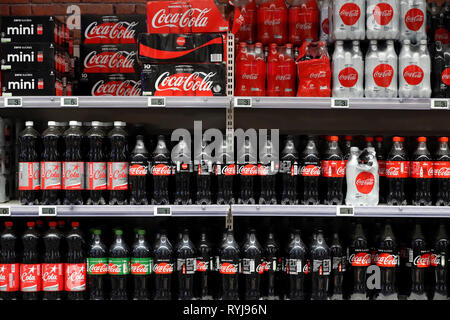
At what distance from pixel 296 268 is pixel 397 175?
2.91ft

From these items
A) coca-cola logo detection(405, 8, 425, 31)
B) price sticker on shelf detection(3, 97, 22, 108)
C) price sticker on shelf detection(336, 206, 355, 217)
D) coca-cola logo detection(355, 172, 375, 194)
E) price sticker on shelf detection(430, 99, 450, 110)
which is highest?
coca-cola logo detection(405, 8, 425, 31)

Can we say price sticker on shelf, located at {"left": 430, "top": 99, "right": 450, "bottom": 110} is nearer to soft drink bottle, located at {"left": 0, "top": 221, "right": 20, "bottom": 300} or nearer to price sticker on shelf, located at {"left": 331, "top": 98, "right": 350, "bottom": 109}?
price sticker on shelf, located at {"left": 331, "top": 98, "right": 350, "bottom": 109}

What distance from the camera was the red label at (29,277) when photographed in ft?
10.2

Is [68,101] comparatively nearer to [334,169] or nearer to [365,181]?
[334,169]

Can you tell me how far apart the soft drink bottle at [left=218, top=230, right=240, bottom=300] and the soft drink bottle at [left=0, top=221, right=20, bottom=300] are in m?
1.33

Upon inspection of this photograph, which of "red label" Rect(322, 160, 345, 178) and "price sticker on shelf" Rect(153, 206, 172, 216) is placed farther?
"red label" Rect(322, 160, 345, 178)

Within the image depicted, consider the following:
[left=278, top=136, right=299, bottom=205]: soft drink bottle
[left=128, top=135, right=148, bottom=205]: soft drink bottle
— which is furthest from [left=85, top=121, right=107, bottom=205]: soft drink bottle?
[left=278, top=136, right=299, bottom=205]: soft drink bottle

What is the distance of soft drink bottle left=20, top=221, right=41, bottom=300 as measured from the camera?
10.2 ft

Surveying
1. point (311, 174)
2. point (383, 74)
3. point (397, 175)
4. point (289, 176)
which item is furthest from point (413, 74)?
point (289, 176)

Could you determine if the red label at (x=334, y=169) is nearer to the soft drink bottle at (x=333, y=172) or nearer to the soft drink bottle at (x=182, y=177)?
the soft drink bottle at (x=333, y=172)

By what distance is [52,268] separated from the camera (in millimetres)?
3111

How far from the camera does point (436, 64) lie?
314cm

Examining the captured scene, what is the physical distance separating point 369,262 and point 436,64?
1.36 m

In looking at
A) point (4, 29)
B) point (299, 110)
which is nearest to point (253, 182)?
point (299, 110)
